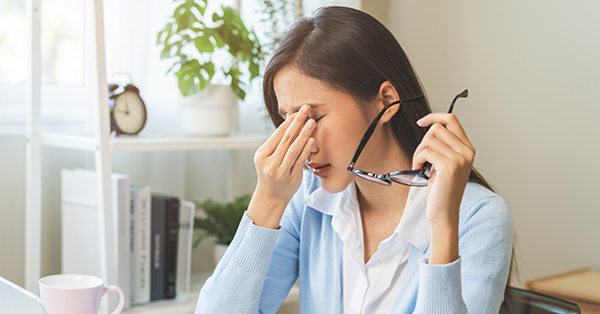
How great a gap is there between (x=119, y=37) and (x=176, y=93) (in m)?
0.25

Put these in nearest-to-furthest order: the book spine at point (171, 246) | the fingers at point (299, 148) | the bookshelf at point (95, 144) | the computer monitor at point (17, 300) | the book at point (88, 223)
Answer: the computer monitor at point (17, 300) < the fingers at point (299, 148) < the bookshelf at point (95, 144) < the book at point (88, 223) < the book spine at point (171, 246)

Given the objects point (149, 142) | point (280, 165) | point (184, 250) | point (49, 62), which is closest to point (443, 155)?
point (280, 165)

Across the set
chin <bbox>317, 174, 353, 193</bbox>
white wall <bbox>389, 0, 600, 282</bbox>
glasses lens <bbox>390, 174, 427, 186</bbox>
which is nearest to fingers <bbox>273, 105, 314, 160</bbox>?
chin <bbox>317, 174, 353, 193</bbox>

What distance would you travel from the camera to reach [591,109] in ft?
5.03

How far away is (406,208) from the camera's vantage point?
1.00m

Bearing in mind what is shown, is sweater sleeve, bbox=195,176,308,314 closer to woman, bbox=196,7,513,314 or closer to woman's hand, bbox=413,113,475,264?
woman, bbox=196,7,513,314

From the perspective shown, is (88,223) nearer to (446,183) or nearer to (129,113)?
(129,113)

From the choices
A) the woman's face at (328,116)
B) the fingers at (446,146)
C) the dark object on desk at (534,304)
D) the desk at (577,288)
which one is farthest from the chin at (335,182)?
the desk at (577,288)

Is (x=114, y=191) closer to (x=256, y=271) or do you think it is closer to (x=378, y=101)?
(x=256, y=271)

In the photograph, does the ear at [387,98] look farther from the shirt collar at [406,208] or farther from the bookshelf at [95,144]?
the bookshelf at [95,144]

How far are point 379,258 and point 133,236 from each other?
69 cm

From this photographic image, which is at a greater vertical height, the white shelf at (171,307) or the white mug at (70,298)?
the white mug at (70,298)

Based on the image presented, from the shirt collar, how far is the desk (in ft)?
2.10

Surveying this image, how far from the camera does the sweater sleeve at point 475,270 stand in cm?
75
